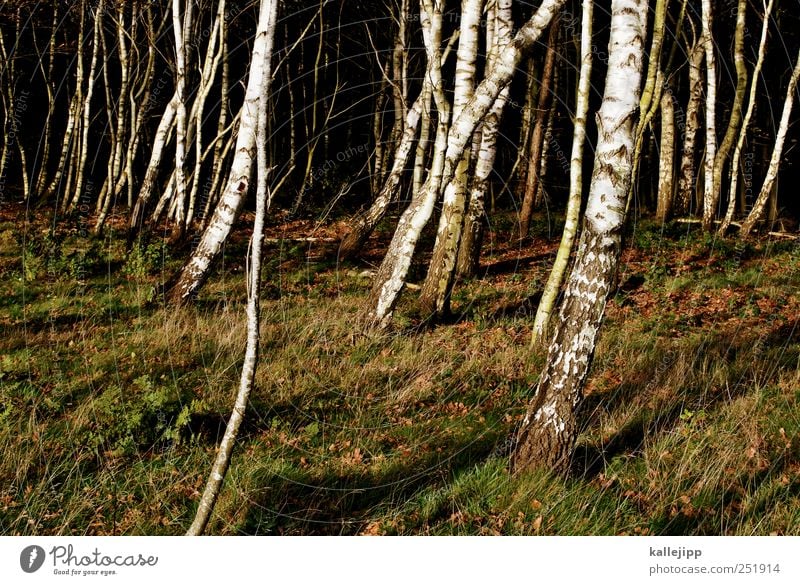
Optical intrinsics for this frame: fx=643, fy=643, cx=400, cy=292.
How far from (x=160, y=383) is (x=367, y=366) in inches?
80.9

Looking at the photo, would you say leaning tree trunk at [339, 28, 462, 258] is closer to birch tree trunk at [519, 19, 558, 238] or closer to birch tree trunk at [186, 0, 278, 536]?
birch tree trunk at [519, 19, 558, 238]

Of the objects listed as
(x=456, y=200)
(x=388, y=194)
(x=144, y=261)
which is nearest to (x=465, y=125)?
(x=456, y=200)

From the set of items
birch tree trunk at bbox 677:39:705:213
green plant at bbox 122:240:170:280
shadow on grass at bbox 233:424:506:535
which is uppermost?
birch tree trunk at bbox 677:39:705:213

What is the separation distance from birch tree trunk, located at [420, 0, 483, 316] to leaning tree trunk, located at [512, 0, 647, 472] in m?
3.56

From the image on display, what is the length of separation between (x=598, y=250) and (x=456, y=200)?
4059mm

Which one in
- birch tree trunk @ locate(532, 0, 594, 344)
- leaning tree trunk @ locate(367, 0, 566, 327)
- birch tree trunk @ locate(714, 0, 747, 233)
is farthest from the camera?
birch tree trunk @ locate(714, 0, 747, 233)

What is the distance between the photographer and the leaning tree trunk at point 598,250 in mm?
4543

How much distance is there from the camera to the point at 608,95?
182 inches

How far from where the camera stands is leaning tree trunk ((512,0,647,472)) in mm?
4543

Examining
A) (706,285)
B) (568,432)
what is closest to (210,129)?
(706,285)

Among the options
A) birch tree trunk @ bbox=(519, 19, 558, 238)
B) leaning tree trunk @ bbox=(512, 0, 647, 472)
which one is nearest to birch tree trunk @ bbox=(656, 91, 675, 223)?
birch tree trunk @ bbox=(519, 19, 558, 238)

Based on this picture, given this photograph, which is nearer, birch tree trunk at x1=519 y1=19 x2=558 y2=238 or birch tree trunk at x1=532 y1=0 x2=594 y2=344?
birch tree trunk at x1=532 y1=0 x2=594 y2=344

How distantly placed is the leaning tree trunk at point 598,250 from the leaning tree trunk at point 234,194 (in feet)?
14.8
